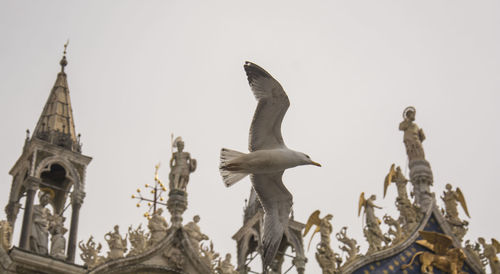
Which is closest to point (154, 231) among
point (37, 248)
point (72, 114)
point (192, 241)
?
point (192, 241)

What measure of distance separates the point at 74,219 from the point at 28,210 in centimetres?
110

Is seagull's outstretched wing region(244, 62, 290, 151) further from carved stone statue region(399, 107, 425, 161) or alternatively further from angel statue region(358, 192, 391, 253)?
carved stone statue region(399, 107, 425, 161)

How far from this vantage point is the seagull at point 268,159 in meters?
10.1

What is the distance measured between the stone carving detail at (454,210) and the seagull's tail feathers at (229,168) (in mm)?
12968

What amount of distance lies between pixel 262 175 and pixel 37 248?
25.2 feet

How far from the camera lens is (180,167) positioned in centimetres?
1898

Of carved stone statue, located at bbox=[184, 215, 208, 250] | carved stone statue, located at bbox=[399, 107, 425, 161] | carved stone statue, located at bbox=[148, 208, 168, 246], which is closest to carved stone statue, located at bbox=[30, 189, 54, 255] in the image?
carved stone statue, located at bbox=[148, 208, 168, 246]

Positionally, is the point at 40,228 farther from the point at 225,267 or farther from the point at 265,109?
the point at 265,109

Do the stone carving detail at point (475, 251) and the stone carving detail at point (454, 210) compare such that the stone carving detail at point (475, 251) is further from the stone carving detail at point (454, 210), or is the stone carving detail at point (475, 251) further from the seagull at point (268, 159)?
the seagull at point (268, 159)

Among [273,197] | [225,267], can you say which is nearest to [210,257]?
[225,267]

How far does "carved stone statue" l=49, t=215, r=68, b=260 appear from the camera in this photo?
56.6ft

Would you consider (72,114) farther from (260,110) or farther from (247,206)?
(260,110)

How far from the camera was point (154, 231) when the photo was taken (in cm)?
1812

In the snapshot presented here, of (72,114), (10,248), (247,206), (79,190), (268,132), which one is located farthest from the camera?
(247,206)
